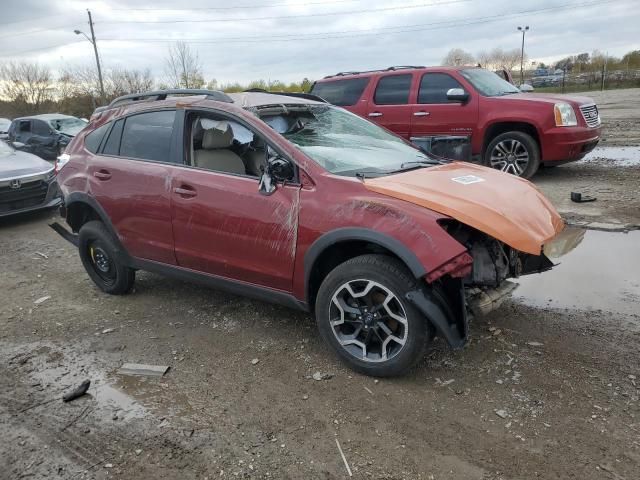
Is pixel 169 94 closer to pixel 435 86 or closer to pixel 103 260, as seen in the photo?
pixel 103 260

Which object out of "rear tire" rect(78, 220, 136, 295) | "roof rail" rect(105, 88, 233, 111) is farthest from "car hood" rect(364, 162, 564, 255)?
"rear tire" rect(78, 220, 136, 295)

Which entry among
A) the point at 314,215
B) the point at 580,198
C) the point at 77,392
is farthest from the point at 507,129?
the point at 77,392

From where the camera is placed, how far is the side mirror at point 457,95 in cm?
823

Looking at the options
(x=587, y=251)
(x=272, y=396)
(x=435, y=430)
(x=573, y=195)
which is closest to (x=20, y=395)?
(x=272, y=396)

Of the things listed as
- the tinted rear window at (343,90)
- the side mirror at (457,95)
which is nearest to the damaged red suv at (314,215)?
the side mirror at (457,95)

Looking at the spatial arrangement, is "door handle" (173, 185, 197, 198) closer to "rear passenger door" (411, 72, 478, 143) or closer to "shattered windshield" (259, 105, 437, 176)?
"shattered windshield" (259, 105, 437, 176)

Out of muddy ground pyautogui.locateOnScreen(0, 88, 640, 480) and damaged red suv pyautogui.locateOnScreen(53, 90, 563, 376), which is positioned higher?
damaged red suv pyautogui.locateOnScreen(53, 90, 563, 376)

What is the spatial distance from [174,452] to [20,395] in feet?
4.46

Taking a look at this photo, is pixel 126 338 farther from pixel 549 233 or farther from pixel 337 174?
pixel 549 233

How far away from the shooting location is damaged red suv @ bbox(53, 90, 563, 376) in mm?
3080

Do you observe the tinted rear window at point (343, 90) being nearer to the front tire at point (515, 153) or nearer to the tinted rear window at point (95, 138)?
the front tire at point (515, 153)

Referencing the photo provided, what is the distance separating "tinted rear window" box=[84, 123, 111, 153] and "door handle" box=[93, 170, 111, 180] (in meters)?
0.28

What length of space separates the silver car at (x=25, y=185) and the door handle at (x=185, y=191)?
4.84 meters

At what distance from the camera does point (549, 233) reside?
3.31 meters
